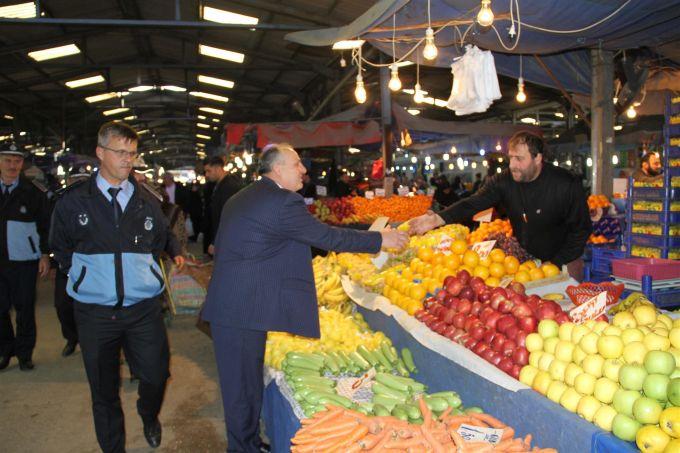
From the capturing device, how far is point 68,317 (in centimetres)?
596

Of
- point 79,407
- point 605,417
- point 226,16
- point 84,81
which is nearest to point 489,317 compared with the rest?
point 605,417

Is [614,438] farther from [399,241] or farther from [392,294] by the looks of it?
[392,294]

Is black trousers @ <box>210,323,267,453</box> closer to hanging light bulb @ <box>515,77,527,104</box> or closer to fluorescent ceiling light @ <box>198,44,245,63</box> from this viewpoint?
hanging light bulb @ <box>515,77,527,104</box>

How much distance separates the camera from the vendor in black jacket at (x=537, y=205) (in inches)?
171

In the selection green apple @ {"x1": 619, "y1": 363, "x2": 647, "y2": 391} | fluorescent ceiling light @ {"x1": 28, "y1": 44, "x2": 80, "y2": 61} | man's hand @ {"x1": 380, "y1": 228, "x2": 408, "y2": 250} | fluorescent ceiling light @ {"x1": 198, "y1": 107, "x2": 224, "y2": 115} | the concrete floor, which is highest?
fluorescent ceiling light @ {"x1": 198, "y1": 107, "x2": 224, "y2": 115}

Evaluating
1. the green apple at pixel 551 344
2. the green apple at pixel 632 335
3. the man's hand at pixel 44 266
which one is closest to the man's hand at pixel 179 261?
the man's hand at pixel 44 266

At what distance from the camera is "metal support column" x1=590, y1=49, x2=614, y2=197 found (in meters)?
7.53

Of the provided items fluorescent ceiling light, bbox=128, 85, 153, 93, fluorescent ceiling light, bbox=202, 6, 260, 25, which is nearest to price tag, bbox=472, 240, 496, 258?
fluorescent ceiling light, bbox=202, 6, 260, 25

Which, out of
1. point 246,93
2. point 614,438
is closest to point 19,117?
point 246,93

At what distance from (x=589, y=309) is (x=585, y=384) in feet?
2.03

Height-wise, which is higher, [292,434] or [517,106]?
[517,106]

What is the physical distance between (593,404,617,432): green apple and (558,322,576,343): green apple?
1.70ft

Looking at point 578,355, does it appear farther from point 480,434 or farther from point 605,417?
point 480,434

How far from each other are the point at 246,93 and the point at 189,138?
23305 millimetres
